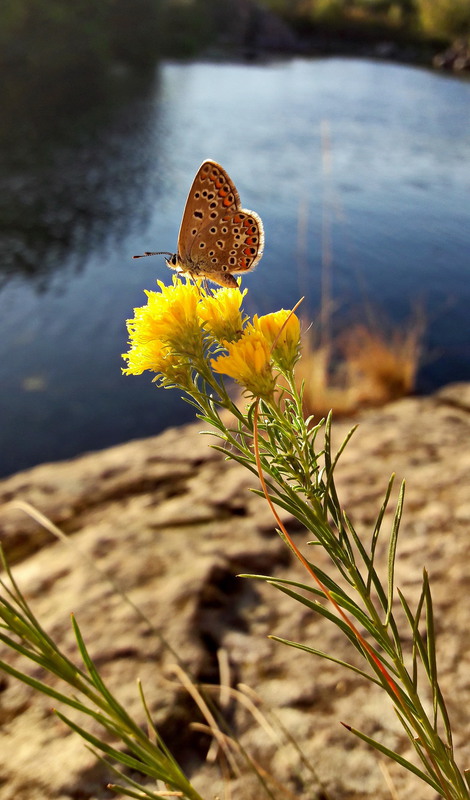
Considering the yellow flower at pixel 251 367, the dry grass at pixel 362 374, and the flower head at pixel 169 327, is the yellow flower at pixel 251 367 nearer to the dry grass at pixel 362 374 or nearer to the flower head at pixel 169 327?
the flower head at pixel 169 327

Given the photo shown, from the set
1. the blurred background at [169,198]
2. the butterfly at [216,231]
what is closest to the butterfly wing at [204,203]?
the butterfly at [216,231]

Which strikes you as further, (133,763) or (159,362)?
(159,362)

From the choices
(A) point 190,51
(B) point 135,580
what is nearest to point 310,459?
(B) point 135,580

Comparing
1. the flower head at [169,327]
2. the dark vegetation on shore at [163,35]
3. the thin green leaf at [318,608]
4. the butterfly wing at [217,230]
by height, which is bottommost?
the thin green leaf at [318,608]

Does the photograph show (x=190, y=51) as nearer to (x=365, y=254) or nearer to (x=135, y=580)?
(x=365, y=254)

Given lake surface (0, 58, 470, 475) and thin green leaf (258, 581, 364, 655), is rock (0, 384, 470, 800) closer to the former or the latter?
thin green leaf (258, 581, 364, 655)

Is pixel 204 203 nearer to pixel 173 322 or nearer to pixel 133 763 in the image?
pixel 173 322

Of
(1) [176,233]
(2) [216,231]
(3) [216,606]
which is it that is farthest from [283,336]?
(1) [176,233]
